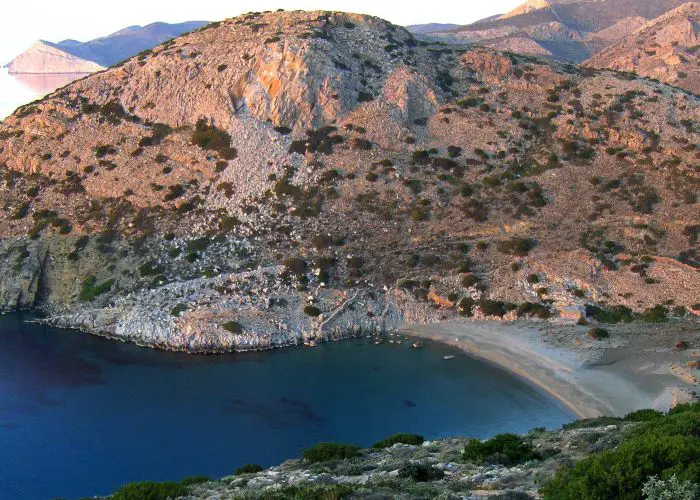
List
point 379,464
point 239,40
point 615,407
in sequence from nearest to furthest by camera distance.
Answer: point 379,464
point 615,407
point 239,40

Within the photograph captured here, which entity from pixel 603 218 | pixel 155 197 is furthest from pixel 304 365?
pixel 603 218

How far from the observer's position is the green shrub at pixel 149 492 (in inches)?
742

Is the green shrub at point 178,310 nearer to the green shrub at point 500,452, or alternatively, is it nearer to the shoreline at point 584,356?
the shoreline at point 584,356

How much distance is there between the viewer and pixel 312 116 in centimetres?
6850

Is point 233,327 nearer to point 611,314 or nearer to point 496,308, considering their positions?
point 496,308

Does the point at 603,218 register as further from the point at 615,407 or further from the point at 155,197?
the point at 155,197

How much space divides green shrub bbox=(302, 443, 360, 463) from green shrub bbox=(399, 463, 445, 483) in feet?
19.7

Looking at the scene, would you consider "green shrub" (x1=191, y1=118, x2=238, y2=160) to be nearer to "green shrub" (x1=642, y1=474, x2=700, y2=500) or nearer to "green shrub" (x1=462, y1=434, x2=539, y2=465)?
"green shrub" (x1=462, y1=434, x2=539, y2=465)

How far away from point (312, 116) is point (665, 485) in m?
60.7

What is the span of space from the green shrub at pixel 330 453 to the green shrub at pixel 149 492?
24.6 feet

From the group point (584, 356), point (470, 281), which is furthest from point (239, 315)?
point (584, 356)

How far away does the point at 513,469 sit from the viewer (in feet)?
65.2

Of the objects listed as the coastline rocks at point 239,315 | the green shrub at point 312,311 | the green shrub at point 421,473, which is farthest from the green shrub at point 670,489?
the green shrub at point 312,311

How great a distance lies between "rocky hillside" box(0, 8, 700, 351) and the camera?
51.8m
